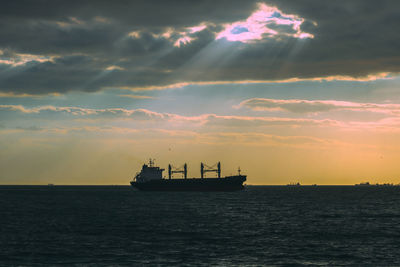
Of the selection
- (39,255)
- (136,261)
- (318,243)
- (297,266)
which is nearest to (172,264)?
(136,261)

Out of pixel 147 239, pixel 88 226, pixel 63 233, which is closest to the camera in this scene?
pixel 147 239

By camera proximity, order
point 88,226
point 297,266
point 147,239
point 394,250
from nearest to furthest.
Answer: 1. point 297,266
2. point 394,250
3. point 147,239
4. point 88,226

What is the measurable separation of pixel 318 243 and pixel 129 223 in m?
31.8

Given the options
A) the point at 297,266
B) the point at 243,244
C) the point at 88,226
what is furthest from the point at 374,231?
the point at 88,226

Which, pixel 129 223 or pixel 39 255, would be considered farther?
pixel 129 223

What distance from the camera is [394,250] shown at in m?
45.0

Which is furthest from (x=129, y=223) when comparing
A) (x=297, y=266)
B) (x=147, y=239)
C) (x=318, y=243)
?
(x=297, y=266)

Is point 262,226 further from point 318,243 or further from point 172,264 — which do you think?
point 172,264

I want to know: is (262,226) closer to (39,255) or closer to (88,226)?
(88,226)

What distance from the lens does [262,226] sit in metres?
67.5

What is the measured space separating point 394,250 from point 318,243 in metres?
7.82

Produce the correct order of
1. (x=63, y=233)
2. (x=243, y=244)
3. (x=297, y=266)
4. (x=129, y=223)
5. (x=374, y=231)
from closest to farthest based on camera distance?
(x=297, y=266) → (x=243, y=244) → (x=63, y=233) → (x=374, y=231) → (x=129, y=223)

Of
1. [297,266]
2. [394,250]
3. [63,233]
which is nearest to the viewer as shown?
[297,266]

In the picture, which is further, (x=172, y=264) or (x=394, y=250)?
(x=394, y=250)
